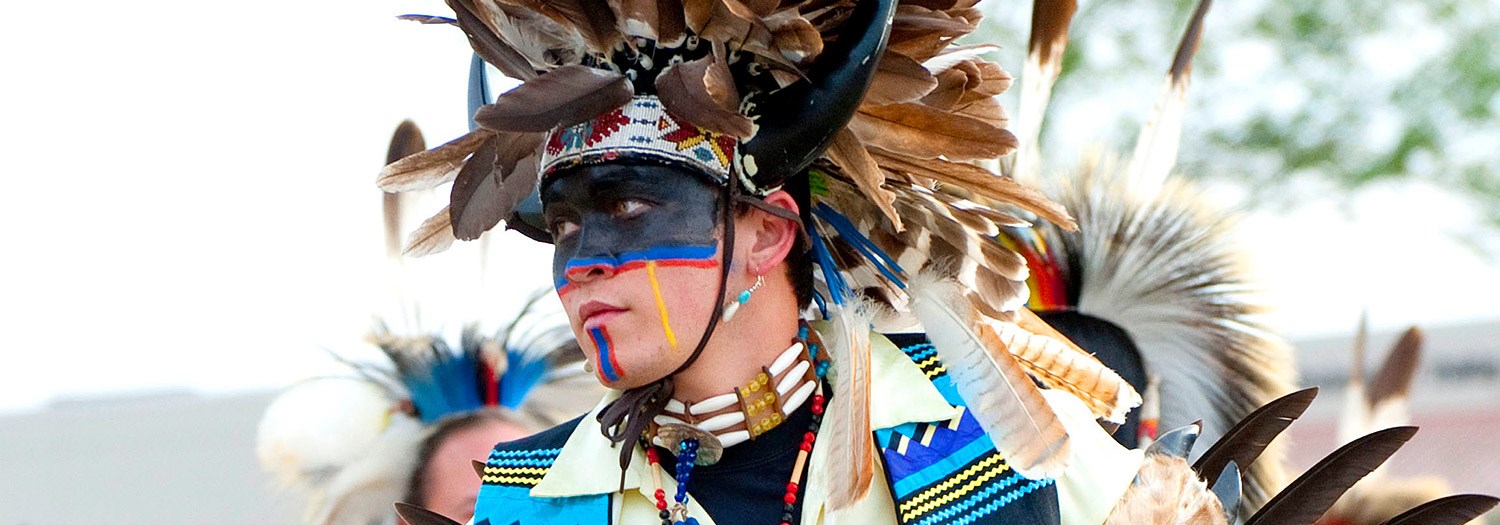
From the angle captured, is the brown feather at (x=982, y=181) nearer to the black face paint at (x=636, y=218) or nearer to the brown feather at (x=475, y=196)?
the black face paint at (x=636, y=218)

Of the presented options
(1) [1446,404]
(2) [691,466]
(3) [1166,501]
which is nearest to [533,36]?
(2) [691,466]

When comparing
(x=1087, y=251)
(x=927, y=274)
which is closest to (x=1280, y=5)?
(x=1087, y=251)

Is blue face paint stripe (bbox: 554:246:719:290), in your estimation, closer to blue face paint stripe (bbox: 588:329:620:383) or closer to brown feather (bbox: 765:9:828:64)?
blue face paint stripe (bbox: 588:329:620:383)

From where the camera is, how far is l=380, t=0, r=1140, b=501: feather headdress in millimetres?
2145

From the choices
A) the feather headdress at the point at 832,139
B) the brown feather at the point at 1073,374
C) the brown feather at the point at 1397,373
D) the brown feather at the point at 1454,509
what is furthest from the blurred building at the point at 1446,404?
the feather headdress at the point at 832,139

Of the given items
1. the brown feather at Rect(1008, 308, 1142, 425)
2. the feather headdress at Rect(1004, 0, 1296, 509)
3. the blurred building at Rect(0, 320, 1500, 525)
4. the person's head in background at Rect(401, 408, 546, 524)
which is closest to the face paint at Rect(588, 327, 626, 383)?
the brown feather at Rect(1008, 308, 1142, 425)

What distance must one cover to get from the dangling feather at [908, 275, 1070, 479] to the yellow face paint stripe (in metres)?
0.40

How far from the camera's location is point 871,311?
2.45m

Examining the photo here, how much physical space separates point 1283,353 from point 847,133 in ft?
5.61

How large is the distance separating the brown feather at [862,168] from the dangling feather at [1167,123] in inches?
58.1

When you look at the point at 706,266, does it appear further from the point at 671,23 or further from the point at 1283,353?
the point at 1283,353

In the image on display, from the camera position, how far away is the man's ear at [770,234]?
2.31m

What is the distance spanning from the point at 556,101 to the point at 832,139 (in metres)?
0.39

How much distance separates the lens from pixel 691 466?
232cm
